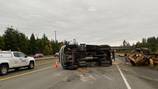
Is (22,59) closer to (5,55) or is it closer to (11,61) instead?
(11,61)

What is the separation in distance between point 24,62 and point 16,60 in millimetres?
1812

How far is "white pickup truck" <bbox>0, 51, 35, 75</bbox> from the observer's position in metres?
22.5

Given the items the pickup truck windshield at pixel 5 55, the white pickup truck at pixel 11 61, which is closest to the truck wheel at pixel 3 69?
the white pickup truck at pixel 11 61

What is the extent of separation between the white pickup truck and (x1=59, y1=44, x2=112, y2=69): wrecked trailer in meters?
3.49

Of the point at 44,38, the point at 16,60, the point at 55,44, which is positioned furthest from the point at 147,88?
the point at 55,44

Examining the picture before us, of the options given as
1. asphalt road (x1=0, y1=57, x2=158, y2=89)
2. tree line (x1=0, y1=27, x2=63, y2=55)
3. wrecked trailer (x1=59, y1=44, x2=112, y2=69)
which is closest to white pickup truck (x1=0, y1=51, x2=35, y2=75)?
asphalt road (x1=0, y1=57, x2=158, y2=89)

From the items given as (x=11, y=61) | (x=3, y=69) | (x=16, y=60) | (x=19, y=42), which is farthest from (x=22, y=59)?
(x=19, y=42)

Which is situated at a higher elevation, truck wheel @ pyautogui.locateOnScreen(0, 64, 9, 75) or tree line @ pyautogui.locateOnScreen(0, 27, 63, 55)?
tree line @ pyautogui.locateOnScreen(0, 27, 63, 55)

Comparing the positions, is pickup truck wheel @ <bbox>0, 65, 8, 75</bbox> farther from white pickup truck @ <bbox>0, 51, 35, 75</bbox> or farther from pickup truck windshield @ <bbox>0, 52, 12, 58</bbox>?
pickup truck windshield @ <bbox>0, 52, 12, 58</bbox>

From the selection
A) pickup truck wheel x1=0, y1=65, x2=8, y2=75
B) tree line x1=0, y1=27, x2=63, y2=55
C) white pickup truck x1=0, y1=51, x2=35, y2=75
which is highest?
tree line x1=0, y1=27, x2=63, y2=55

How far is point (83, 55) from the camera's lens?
27.7 m

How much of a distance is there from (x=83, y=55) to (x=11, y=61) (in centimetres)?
722

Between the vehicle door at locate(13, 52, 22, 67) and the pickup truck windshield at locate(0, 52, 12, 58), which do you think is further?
the vehicle door at locate(13, 52, 22, 67)

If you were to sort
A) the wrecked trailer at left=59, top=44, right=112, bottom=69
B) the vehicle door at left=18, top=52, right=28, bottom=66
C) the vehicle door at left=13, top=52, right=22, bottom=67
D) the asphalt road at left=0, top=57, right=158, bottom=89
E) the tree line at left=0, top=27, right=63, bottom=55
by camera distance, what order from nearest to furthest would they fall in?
the asphalt road at left=0, top=57, right=158, bottom=89 → the vehicle door at left=13, top=52, right=22, bottom=67 → the vehicle door at left=18, top=52, right=28, bottom=66 → the wrecked trailer at left=59, top=44, right=112, bottom=69 → the tree line at left=0, top=27, right=63, bottom=55
